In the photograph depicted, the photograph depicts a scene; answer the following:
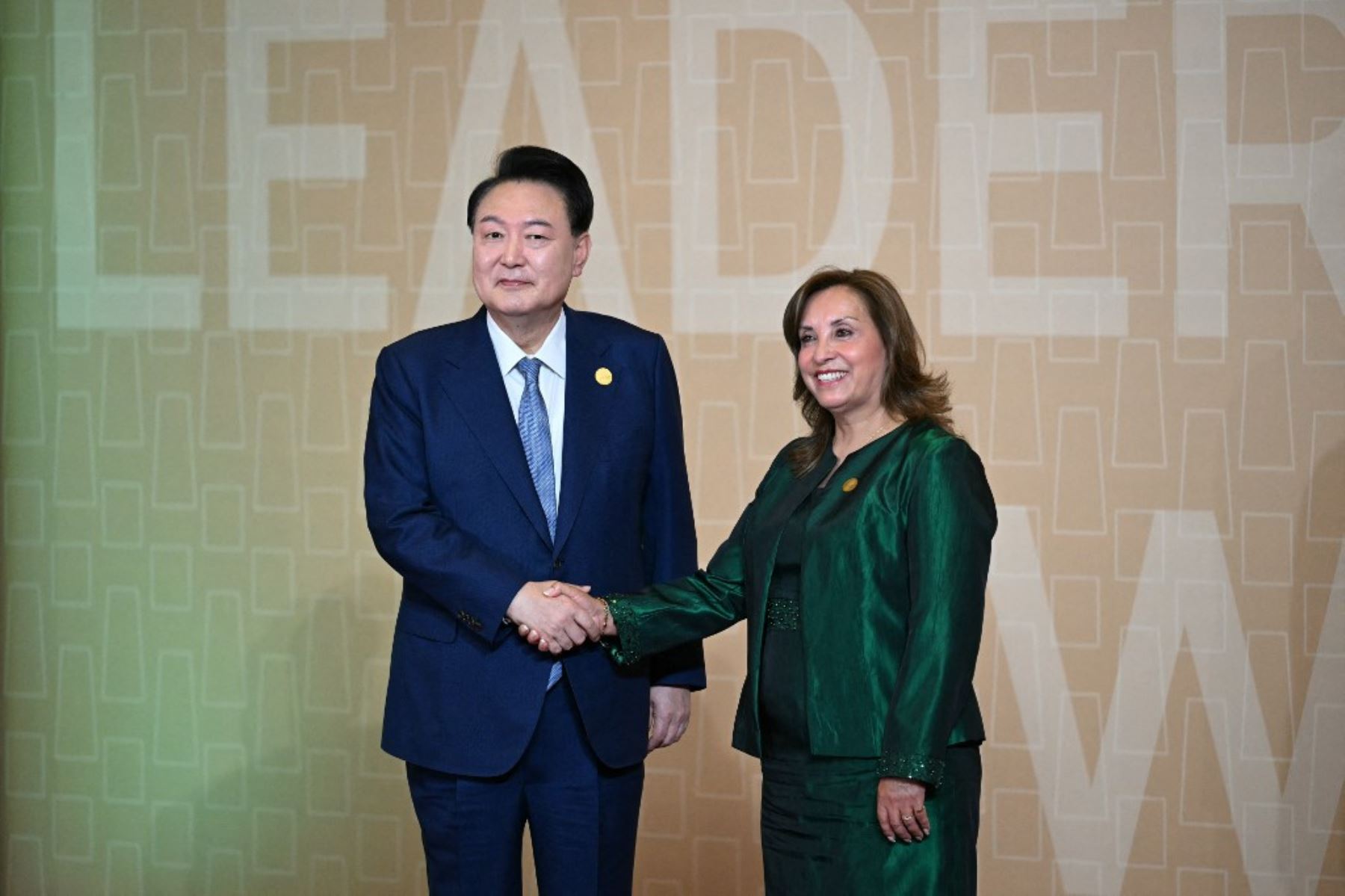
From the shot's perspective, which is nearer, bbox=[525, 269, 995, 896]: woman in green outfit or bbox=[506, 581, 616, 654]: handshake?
bbox=[525, 269, 995, 896]: woman in green outfit

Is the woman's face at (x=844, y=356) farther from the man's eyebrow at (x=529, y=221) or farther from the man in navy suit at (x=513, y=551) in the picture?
the man's eyebrow at (x=529, y=221)

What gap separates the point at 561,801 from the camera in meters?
2.48

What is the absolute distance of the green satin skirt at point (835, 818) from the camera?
89.8 inches

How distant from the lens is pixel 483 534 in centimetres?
247

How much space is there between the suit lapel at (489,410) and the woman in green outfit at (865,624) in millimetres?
158

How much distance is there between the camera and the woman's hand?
2.25m

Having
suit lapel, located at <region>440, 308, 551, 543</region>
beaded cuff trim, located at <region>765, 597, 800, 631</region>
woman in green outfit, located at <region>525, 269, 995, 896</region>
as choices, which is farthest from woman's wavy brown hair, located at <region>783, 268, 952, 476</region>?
suit lapel, located at <region>440, 308, 551, 543</region>

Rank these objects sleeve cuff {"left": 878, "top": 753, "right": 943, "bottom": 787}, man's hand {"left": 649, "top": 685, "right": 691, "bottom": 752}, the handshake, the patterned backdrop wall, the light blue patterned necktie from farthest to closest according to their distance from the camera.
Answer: the patterned backdrop wall, man's hand {"left": 649, "top": 685, "right": 691, "bottom": 752}, the light blue patterned necktie, the handshake, sleeve cuff {"left": 878, "top": 753, "right": 943, "bottom": 787}

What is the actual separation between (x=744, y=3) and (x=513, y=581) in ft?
6.54

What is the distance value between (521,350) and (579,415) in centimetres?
15

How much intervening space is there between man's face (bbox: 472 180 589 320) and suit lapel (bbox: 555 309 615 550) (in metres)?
0.08

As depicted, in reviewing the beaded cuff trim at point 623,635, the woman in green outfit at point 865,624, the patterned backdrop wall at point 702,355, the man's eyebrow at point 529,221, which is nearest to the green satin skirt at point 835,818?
the woman in green outfit at point 865,624

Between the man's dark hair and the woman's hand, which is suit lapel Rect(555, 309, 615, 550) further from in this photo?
the woman's hand

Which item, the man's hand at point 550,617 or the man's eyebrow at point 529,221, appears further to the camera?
the man's eyebrow at point 529,221
